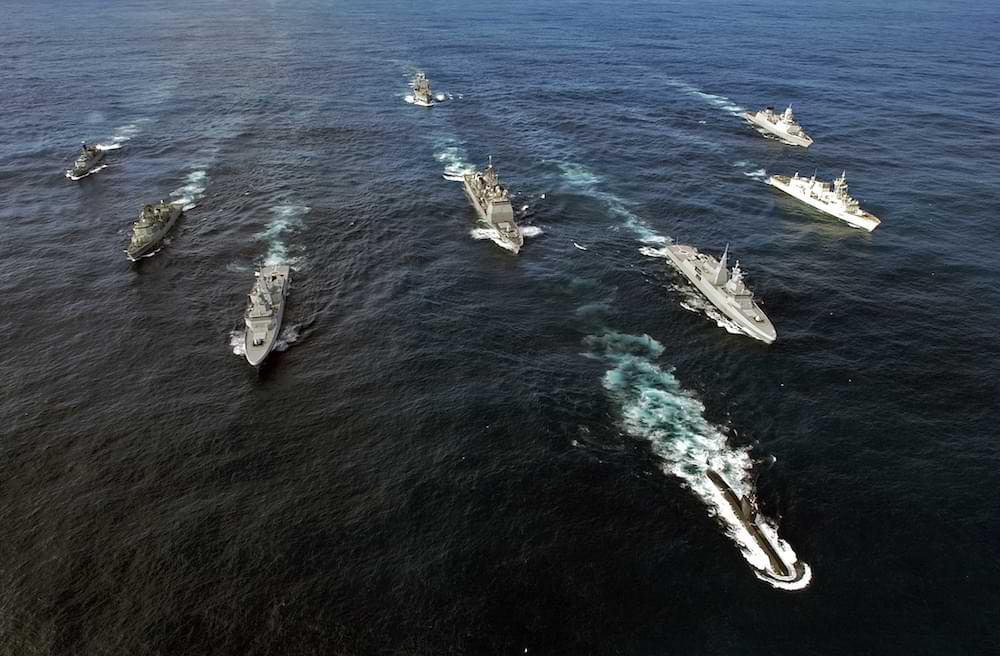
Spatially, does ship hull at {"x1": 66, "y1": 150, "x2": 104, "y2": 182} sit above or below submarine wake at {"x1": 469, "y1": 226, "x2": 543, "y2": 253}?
below

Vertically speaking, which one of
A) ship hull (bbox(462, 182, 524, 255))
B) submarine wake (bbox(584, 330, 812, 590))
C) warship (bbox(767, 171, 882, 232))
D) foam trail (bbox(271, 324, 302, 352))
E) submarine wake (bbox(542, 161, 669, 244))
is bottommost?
foam trail (bbox(271, 324, 302, 352))

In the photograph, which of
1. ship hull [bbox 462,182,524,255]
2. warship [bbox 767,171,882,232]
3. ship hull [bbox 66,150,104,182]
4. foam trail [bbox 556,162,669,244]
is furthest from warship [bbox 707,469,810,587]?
ship hull [bbox 66,150,104,182]

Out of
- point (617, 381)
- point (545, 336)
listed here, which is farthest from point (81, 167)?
point (617, 381)

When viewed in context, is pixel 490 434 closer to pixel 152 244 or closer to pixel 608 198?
pixel 152 244

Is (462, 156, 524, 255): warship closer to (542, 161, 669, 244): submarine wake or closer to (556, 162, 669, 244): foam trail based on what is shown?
(556, 162, 669, 244): foam trail

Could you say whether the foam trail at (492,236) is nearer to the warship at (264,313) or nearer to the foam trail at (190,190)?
the warship at (264,313)

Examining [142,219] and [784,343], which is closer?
[784,343]

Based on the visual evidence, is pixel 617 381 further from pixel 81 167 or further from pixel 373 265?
pixel 81 167

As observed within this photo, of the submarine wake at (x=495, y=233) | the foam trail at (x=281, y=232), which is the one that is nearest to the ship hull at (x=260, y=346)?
the foam trail at (x=281, y=232)
